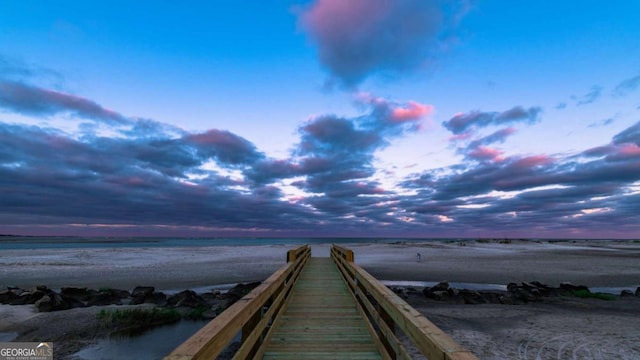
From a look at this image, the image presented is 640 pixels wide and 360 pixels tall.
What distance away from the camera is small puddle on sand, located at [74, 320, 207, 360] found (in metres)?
8.88

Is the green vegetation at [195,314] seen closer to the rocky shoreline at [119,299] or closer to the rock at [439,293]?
the rocky shoreline at [119,299]

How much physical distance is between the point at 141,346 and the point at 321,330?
6.24 m

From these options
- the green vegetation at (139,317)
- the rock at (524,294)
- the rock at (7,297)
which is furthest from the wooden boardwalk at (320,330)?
the rock at (7,297)

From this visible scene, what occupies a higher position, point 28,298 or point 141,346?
point 28,298

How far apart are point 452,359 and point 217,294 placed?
16.1 meters

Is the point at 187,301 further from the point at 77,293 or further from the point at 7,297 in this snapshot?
the point at 7,297

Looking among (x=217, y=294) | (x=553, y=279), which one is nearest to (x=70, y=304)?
(x=217, y=294)

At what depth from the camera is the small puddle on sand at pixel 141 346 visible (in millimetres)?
8883

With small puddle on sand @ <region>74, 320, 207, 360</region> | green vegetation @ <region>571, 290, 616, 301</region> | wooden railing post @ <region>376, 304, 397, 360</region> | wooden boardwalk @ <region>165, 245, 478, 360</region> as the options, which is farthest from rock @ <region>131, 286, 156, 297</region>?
green vegetation @ <region>571, 290, 616, 301</region>

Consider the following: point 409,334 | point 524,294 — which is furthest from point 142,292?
point 524,294

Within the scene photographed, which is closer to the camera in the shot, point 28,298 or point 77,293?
point 28,298

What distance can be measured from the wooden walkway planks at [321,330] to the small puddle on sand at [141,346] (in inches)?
150

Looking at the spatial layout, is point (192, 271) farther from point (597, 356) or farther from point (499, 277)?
point (597, 356)

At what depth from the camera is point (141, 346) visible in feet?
31.8
